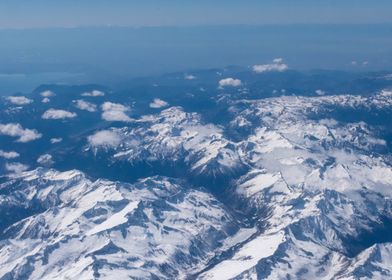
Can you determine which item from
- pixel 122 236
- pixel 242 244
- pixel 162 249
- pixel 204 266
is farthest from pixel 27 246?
pixel 242 244

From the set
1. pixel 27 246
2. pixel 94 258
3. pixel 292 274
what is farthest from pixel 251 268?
pixel 27 246

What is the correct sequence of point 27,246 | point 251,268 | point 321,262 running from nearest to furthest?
point 251,268 → point 321,262 → point 27,246

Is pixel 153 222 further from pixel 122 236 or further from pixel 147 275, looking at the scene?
pixel 147 275

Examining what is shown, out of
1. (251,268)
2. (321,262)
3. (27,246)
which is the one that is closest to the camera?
(251,268)

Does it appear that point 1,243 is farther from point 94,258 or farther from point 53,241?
point 94,258

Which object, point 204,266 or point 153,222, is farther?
point 153,222

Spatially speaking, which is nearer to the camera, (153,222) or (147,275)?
(147,275)

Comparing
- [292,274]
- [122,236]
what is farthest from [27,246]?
[292,274]

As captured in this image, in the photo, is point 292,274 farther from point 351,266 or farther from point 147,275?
point 147,275
